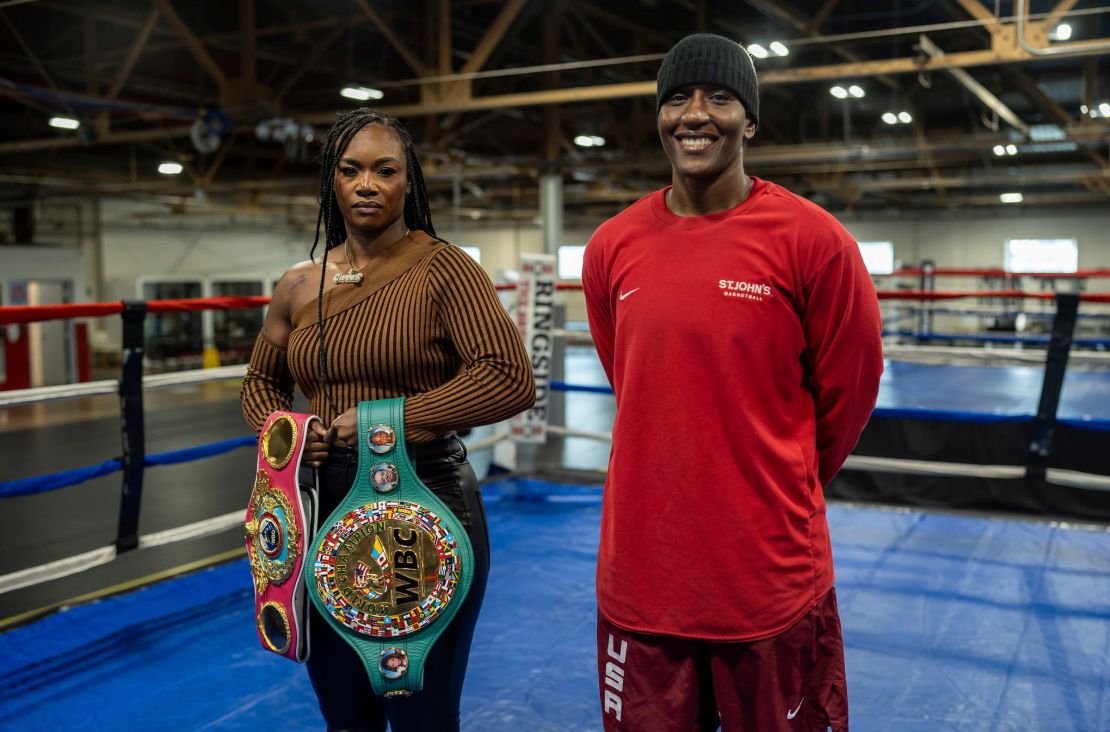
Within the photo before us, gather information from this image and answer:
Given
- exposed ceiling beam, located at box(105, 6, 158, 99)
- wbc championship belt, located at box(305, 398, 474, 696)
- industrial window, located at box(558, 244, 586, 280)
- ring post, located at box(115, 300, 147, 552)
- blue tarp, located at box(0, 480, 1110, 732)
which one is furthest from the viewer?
industrial window, located at box(558, 244, 586, 280)

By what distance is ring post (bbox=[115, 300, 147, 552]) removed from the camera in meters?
2.86

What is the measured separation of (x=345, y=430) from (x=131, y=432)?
1.97 meters

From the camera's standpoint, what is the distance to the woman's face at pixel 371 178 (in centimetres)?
129

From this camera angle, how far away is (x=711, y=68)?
107cm

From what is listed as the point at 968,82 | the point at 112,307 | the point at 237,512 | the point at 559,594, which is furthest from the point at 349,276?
the point at 968,82

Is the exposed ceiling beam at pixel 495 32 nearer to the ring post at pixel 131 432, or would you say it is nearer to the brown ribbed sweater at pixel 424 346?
the ring post at pixel 131 432

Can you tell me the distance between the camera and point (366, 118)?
133 centimetres

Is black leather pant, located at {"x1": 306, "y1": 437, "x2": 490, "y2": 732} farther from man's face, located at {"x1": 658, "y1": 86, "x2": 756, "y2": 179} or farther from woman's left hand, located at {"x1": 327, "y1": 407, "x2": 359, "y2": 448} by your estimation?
man's face, located at {"x1": 658, "y1": 86, "x2": 756, "y2": 179}

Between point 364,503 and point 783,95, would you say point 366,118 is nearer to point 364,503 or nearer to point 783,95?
point 364,503

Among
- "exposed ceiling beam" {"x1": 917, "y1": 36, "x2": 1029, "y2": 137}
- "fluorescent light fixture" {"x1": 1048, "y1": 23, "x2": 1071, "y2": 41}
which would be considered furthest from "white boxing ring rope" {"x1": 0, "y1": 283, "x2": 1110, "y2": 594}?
"exposed ceiling beam" {"x1": 917, "y1": 36, "x2": 1029, "y2": 137}

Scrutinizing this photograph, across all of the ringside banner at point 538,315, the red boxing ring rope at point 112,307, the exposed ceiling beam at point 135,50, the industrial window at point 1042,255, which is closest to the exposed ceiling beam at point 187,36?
the exposed ceiling beam at point 135,50

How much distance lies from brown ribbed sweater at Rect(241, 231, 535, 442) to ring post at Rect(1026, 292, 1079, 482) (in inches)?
118

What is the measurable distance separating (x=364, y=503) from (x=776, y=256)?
0.61 meters

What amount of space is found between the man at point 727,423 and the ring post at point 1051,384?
9.42ft
